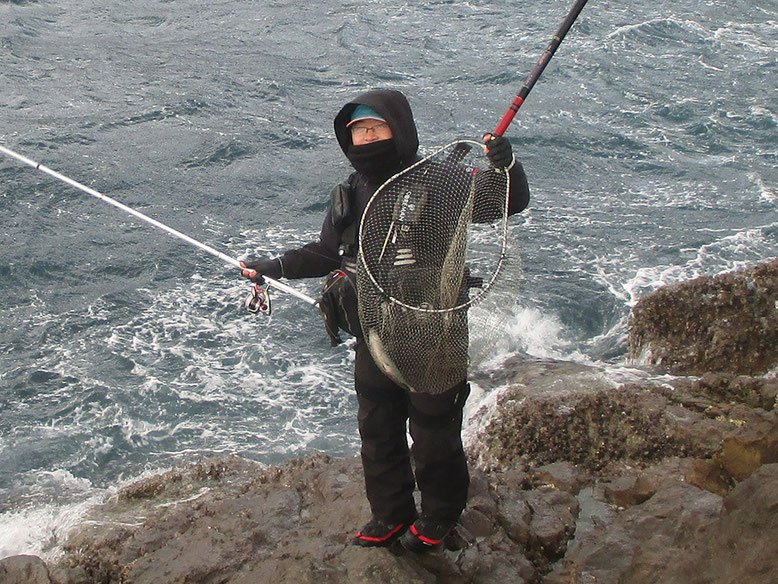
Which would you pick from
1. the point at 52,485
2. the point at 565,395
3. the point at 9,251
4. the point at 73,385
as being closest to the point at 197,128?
the point at 9,251

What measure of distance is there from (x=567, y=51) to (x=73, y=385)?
13249mm

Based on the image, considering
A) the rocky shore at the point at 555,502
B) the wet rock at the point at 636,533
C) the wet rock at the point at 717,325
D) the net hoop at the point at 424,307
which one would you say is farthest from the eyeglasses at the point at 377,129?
the wet rock at the point at 717,325

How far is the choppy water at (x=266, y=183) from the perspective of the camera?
300 inches

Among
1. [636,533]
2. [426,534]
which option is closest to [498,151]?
[426,534]

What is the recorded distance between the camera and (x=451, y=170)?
3709 millimetres

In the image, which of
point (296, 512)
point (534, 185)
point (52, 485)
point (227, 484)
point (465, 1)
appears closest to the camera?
point (296, 512)

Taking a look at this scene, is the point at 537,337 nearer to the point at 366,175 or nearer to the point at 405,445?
the point at 405,445

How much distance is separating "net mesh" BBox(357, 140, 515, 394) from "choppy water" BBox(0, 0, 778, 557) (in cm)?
326

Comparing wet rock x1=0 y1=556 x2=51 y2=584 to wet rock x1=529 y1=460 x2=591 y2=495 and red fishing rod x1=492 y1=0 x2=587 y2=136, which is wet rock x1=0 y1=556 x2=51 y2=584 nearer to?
wet rock x1=529 y1=460 x2=591 y2=495

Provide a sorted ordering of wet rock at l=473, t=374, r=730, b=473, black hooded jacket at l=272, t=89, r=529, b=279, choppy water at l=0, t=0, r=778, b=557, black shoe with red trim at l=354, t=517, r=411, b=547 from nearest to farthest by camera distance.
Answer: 1. black hooded jacket at l=272, t=89, r=529, b=279
2. black shoe with red trim at l=354, t=517, r=411, b=547
3. wet rock at l=473, t=374, r=730, b=473
4. choppy water at l=0, t=0, r=778, b=557

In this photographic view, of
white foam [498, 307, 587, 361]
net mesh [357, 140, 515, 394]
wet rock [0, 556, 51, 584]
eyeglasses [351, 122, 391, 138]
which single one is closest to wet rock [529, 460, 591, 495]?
net mesh [357, 140, 515, 394]

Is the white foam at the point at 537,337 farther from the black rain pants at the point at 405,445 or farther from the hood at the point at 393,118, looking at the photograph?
the hood at the point at 393,118

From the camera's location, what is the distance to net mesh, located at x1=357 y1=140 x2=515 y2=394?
362 centimetres

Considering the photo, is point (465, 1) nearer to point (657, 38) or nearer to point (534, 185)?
point (657, 38)
